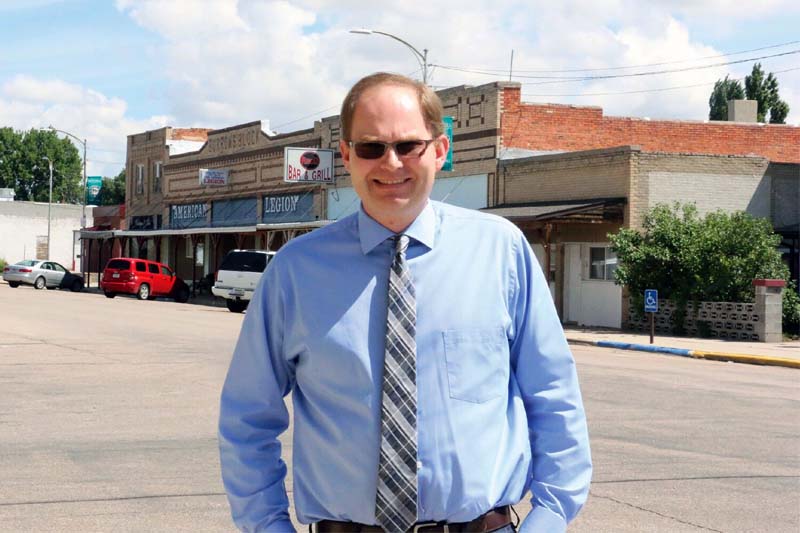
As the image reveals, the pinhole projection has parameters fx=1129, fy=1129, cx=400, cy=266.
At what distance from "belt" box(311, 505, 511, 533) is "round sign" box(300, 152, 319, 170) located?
4134 cm

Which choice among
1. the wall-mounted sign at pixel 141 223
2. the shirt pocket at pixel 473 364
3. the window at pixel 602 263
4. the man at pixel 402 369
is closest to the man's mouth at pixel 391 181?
the man at pixel 402 369

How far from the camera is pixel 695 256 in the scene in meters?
27.0

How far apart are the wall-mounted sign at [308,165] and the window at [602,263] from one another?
51.4 feet

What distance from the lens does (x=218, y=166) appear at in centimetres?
5456

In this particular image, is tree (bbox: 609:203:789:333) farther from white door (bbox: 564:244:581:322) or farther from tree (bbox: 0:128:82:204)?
tree (bbox: 0:128:82:204)

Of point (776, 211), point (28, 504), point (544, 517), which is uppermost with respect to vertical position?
point (776, 211)

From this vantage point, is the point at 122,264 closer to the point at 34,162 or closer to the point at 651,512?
the point at 651,512

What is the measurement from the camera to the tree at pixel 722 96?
68.8m

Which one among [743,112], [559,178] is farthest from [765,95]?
[559,178]

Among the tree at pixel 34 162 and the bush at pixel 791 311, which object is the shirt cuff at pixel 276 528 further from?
the tree at pixel 34 162

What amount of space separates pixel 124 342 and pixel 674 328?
44.6 ft

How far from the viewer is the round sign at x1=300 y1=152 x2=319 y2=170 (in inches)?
1732

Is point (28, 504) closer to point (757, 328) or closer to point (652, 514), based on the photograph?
point (652, 514)

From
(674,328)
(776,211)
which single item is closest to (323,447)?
(674,328)
